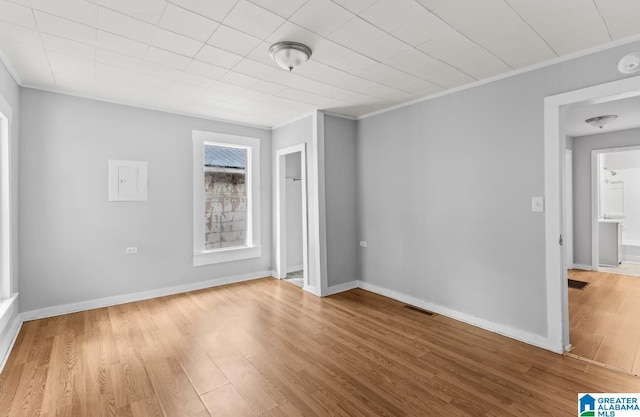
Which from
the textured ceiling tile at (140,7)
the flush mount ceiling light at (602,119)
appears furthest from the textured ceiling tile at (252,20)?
the flush mount ceiling light at (602,119)

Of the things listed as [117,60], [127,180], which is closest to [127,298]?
[127,180]

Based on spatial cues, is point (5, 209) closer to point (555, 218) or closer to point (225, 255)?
point (225, 255)

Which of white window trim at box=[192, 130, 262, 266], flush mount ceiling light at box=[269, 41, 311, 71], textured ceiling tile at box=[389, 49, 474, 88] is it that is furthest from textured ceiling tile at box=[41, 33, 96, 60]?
textured ceiling tile at box=[389, 49, 474, 88]

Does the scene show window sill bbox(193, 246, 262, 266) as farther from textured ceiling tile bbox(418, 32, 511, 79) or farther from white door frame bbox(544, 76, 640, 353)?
white door frame bbox(544, 76, 640, 353)

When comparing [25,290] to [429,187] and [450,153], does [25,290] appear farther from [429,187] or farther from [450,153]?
[450,153]

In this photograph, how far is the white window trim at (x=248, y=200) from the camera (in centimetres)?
468

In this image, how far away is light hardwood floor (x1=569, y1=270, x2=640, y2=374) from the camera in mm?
2635

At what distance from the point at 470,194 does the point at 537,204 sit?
0.66 meters

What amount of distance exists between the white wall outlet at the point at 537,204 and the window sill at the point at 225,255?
4045mm

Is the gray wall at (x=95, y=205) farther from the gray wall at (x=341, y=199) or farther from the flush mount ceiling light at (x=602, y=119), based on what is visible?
the flush mount ceiling light at (x=602, y=119)

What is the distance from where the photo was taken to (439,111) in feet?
12.1

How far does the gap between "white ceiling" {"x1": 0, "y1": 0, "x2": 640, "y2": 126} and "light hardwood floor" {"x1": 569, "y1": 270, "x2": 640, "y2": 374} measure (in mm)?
2654

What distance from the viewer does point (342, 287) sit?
463cm

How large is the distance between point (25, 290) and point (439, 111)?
532 cm
